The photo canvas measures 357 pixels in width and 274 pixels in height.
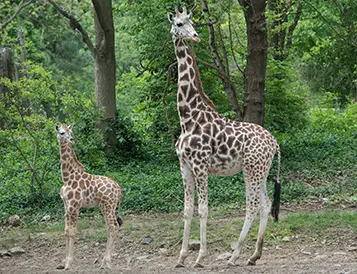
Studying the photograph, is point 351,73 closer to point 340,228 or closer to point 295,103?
point 295,103

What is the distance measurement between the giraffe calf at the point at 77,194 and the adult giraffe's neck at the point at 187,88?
145 centimetres

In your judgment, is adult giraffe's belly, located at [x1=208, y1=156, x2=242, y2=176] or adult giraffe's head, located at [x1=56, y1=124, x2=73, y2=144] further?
adult giraffe's head, located at [x1=56, y1=124, x2=73, y2=144]

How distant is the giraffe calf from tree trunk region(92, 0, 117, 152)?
7.93 m

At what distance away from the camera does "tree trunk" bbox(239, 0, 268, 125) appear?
1442 cm

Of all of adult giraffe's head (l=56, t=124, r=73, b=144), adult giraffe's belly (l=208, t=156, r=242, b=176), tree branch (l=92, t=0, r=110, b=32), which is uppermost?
tree branch (l=92, t=0, r=110, b=32)

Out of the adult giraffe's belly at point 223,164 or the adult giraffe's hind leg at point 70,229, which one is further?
the adult giraffe's hind leg at point 70,229

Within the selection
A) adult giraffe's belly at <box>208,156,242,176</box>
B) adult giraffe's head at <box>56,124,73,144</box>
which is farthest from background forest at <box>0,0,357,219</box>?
adult giraffe's belly at <box>208,156,242,176</box>

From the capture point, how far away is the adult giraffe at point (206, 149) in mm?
8977

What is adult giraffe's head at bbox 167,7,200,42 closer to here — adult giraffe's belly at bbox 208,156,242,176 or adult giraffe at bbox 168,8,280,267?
adult giraffe at bbox 168,8,280,267

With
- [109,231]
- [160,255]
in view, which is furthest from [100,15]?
[109,231]

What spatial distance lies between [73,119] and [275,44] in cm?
858

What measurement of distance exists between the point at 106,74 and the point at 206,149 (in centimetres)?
916

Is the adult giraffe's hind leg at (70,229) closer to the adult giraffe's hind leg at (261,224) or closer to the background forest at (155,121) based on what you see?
the adult giraffe's hind leg at (261,224)

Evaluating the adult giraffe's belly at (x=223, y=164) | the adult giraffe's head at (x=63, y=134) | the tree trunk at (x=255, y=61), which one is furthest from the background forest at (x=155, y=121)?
the adult giraffe's belly at (x=223, y=164)
